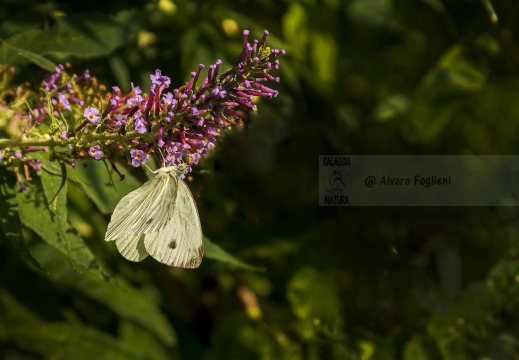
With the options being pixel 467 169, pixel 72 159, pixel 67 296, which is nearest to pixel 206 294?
pixel 67 296

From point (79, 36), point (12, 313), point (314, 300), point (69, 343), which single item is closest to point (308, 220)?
point (314, 300)

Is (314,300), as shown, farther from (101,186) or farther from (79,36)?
(79,36)

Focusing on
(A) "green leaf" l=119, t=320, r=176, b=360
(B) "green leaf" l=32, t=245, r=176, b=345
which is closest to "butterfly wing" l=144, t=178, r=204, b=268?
(B) "green leaf" l=32, t=245, r=176, b=345

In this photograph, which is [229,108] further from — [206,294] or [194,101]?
[206,294]

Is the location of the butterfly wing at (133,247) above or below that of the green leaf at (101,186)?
below

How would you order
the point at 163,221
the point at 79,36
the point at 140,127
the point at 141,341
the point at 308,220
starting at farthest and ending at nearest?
the point at 308,220
the point at 141,341
the point at 79,36
the point at 163,221
the point at 140,127

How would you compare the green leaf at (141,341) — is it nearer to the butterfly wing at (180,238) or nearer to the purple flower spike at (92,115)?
the butterfly wing at (180,238)

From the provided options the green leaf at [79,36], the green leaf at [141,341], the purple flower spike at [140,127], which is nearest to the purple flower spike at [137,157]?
the purple flower spike at [140,127]
